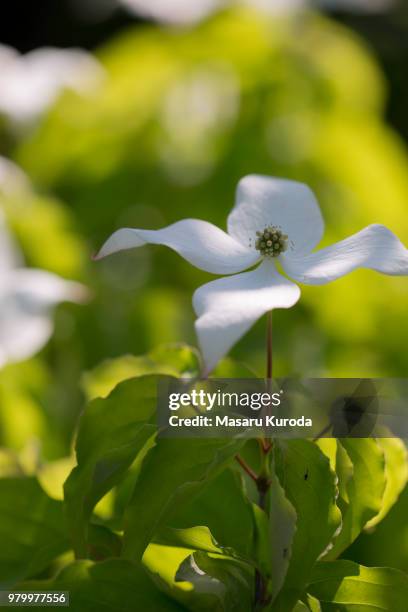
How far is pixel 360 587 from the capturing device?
13.9 inches

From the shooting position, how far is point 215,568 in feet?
1.14

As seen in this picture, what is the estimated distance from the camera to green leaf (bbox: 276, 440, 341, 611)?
13.5 inches

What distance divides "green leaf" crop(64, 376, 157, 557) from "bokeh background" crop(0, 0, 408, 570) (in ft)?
0.96

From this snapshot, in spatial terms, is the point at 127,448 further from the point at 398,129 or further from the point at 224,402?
the point at 398,129

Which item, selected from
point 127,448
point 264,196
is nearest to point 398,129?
point 264,196

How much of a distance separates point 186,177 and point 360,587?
784 millimetres

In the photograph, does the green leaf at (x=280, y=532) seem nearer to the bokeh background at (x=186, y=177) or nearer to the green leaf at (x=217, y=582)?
the green leaf at (x=217, y=582)

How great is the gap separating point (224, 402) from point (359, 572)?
9 centimetres

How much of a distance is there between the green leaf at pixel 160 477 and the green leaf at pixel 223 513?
0.04 m

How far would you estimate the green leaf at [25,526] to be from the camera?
0.41 m

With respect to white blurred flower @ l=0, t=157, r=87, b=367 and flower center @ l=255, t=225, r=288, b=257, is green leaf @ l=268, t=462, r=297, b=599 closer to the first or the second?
flower center @ l=255, t=225, r=288, b=257

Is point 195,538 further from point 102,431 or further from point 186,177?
point 186,177

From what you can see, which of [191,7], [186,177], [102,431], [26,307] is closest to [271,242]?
[102,431]

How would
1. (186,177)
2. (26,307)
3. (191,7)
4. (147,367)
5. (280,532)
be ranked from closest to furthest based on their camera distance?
1. (280,532)
2. (147,367)
3. (26,307)
4. (186,177)
5. (191,7)
